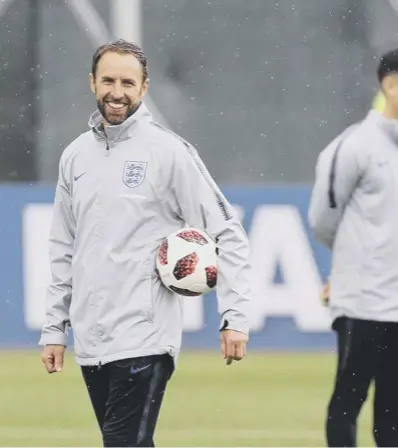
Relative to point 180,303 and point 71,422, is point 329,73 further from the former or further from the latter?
point 180,303

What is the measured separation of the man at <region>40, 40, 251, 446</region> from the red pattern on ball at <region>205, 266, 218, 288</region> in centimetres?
15

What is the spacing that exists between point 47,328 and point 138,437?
566 millimetres

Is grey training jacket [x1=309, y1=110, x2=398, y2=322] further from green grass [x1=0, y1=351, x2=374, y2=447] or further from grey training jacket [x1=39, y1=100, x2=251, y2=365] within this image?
green grass [x1=0, y1=351, x2=374, y2=447]

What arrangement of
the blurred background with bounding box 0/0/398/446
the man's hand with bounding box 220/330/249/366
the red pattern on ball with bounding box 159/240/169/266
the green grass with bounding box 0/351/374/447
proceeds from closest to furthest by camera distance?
the man's hand with bounding box 220/330/249/366, the red pattern on ball with bounding box 159/240/169/266, the green grass with bounding box 0/351/374/447, the blurred background with bounding box 0/0/398/446

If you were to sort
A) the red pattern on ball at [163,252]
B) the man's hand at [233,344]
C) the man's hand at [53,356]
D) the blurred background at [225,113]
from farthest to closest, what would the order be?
the blurred background at [225,113] → the man's hand at [53,356] → the red pattern on ball at [163,252] → the man's hand at [233,344]

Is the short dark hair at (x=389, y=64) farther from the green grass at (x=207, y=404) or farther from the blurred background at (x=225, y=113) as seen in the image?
the blurred background at (x=225, y=113)

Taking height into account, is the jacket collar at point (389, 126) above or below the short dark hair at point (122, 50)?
below

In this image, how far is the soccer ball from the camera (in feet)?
18.3

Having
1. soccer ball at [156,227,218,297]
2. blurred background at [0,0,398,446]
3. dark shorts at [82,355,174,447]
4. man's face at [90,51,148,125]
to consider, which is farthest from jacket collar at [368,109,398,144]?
blurred background at [0,0,398,446]

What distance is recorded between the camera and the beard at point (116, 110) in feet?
18.4

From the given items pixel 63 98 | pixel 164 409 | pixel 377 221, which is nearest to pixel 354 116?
pixel 63 98

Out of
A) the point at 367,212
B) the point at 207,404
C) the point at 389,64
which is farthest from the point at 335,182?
the point at 207,404

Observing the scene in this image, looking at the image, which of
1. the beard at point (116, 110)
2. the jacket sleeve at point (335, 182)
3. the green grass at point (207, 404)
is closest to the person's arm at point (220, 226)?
the beard at point (116, 110)

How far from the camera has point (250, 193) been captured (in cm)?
1323
